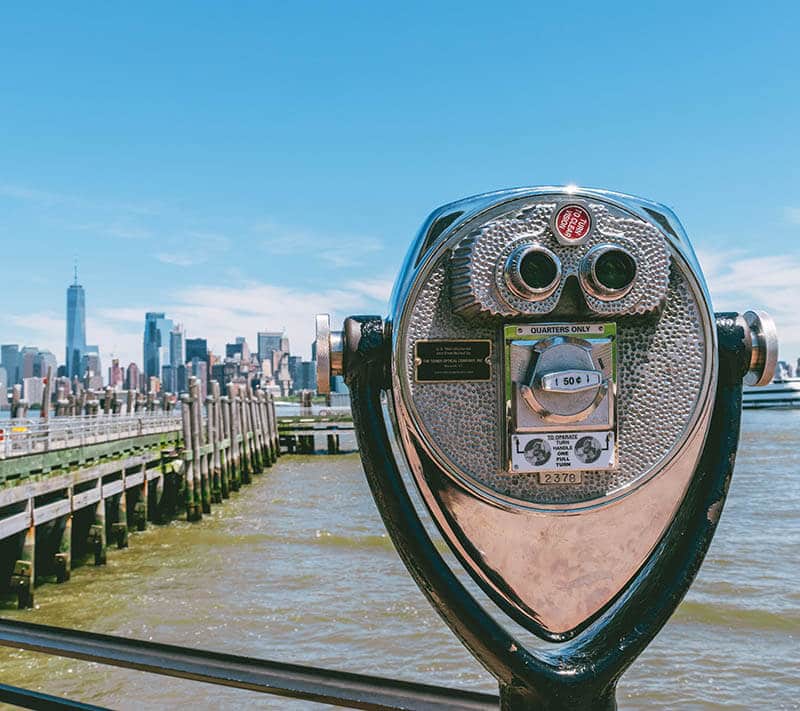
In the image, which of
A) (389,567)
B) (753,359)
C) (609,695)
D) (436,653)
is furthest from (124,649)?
(389,567)

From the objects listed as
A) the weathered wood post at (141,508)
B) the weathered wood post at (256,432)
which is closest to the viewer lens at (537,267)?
the weathered wood post at (141,508)

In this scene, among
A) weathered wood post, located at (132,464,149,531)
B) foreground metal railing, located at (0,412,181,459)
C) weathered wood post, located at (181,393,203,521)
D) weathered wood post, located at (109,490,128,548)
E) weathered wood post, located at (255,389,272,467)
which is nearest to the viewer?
foreground metal railing, located at (0,412,181,459)

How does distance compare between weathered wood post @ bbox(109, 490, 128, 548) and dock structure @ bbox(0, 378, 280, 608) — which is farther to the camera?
weathered wood post @ bbox(109, 490, 128, 548)

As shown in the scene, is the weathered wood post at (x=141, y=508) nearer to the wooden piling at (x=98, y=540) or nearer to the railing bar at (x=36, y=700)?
the wooden piling at (x=98, y=540)

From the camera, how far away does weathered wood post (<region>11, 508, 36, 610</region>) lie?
935 cm

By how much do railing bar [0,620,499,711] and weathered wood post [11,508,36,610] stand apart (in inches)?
346

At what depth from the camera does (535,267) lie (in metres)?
1.13

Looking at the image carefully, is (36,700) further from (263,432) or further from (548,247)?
(263,432)

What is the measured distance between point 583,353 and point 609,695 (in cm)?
43

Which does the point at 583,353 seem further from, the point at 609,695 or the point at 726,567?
the point at 726,567

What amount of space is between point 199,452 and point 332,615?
770 centimetres

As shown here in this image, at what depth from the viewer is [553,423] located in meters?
1.12

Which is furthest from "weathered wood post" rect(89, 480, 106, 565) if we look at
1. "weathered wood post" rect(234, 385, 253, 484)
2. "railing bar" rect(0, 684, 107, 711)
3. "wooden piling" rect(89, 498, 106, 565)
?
"railing bar" rect(0, 684, 107, 711)

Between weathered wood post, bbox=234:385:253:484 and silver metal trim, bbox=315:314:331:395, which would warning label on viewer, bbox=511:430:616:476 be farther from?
weathered wood post, bbox=234:385:253:484
